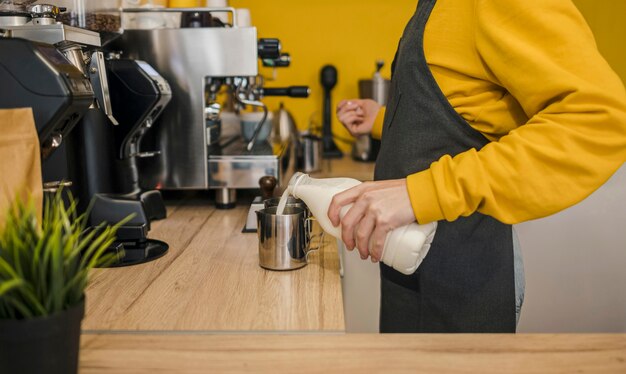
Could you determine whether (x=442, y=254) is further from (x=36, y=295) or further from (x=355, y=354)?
(x=36, y=295)

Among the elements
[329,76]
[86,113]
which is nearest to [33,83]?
[86,113]

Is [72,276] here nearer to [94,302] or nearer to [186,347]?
[186,347]

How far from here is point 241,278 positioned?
1.14 m

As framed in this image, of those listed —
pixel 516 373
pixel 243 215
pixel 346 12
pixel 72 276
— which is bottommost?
pixel 243 215

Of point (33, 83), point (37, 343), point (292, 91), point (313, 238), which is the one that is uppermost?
point (33, 83)

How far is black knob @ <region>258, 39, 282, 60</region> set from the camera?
1.82 meters

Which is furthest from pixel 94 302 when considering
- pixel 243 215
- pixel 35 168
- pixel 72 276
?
pixel 243 215

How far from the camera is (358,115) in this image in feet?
5.20

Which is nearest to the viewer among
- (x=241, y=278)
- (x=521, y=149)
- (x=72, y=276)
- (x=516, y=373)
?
(x=72, y=276)

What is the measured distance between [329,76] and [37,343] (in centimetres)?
235

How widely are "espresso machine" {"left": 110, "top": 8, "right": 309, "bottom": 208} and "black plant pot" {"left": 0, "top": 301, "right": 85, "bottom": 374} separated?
44.5 inches

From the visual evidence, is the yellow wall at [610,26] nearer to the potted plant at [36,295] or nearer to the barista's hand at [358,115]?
the barista's hand at [358,115]

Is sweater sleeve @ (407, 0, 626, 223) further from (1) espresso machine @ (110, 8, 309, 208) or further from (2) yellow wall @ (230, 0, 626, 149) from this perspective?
(2) yellow wall @ (230, 0, 626, 149)

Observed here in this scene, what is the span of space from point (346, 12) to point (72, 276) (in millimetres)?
2455
